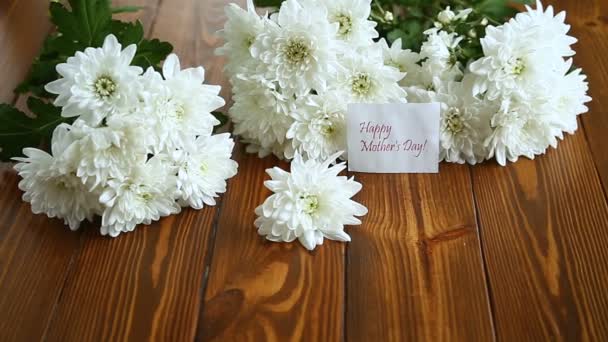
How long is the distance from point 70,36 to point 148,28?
52 centimetres

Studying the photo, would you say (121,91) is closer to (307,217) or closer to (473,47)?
(307,217)

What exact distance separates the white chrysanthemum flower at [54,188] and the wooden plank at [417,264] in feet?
1.40

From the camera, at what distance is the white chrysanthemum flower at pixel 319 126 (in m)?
1.26

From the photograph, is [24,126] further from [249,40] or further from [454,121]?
[454,121]

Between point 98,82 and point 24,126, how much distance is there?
21 cm

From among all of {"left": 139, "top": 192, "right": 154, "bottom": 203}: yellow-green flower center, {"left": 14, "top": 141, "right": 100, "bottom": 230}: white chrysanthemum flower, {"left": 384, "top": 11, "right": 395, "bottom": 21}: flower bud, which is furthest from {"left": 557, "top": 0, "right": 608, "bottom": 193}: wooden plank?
{"left": 14, "top": 141, "right": 100, "bottom": 230}: white chrysanthemum flower

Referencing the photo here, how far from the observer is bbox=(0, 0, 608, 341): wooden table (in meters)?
1.06

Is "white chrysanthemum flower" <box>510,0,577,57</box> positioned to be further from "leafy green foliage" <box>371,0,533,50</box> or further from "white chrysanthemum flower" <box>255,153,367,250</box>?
"white chrysanthemum flower" <box>255,153,367,250</box>

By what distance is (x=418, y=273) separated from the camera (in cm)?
113

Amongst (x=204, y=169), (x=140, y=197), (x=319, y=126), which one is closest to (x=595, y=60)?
(x=319, y=126)

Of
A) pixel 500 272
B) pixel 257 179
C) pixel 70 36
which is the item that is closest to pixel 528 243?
pixel 500 272

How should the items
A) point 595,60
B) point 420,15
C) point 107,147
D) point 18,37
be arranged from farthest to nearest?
point 18,37 < point 595,60 < point 420,15 < point 107,147

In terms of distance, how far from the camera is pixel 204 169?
122 centimetres

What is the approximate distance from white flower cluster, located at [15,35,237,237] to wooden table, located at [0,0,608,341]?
0.22 feet
